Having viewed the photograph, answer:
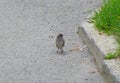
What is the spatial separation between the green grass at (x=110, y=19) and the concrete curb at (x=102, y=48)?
0.12m

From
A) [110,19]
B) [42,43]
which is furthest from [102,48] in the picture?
[42,43]

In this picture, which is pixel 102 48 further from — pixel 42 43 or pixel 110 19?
pixel 42 43

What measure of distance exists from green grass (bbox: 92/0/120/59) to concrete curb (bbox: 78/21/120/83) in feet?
0.38

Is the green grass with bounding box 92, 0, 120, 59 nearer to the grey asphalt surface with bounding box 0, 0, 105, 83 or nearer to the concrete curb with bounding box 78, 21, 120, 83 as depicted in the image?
the concrete curb with bounding box 78, 21, 120, 83

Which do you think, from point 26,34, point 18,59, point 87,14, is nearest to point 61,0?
point 87,14

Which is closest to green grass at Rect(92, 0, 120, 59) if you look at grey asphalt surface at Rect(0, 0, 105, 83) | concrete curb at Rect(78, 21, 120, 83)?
concrete curb at Rect(78, 21, 120, 83)

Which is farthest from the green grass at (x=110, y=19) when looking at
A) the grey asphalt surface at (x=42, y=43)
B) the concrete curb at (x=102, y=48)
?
the grey asphalt surface at (x=42, y=43)

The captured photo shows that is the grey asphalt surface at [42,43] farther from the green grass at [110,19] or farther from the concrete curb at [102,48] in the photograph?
the green grass at [110,19]

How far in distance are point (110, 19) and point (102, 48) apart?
3.38 feet

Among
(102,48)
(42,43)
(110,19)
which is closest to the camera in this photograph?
(102,48)

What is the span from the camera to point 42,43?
8.94 m

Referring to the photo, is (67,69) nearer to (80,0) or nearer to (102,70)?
(102,70)

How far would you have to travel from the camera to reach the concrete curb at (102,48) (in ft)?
22.4

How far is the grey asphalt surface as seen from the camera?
741 cm
